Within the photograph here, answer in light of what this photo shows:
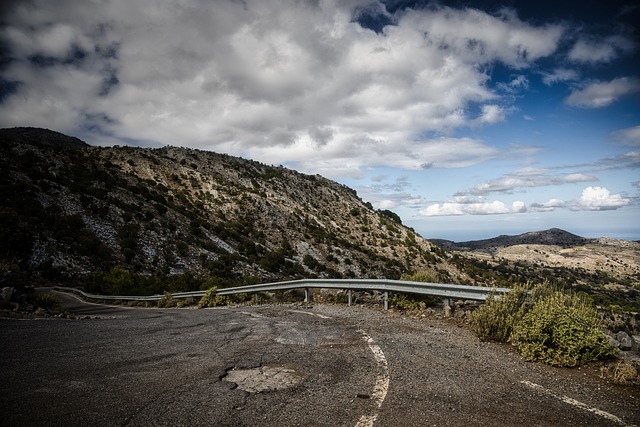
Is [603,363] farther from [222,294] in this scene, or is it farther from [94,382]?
[222,294]

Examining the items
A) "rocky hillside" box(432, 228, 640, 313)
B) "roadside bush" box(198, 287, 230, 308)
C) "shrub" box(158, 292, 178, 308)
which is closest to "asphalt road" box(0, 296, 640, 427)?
"roadside bush" box(198, 287, 230, 308)

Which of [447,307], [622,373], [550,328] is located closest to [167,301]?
[447,307]

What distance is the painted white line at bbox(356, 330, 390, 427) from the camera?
3.49 meters

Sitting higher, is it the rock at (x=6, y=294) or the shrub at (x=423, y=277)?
the shrub at (x=423, y=277)

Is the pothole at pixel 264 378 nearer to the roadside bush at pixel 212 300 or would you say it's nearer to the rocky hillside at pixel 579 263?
the roadside bush at pixel 212 300

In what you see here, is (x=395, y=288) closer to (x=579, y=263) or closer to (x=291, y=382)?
(x=291, y=382)

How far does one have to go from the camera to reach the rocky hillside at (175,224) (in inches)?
1097

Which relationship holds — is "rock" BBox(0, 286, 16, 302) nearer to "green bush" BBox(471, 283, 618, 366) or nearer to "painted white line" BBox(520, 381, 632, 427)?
"green bush" BBox(471, 283, 618, 366)

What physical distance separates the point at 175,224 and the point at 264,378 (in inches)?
1477

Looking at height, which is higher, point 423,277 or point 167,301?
point 423,277

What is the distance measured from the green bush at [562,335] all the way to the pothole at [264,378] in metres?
3.93

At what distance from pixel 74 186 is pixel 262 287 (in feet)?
101

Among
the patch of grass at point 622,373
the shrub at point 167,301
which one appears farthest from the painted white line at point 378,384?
the shrub at point 167,301

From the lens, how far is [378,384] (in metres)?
4.48
